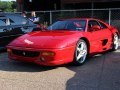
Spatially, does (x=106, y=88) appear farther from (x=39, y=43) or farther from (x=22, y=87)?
(x=39, y=43)

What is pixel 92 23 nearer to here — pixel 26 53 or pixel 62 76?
pixel 26 53

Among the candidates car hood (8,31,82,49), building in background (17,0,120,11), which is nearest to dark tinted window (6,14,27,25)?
car hood (8,31,82,49)

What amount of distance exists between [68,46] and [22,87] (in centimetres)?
186

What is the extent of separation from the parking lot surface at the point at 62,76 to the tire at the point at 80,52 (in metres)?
0.14

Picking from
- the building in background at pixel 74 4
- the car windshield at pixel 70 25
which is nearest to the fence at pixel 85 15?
the building in background at pixel 74 4

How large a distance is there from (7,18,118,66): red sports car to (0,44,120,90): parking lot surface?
247 mm

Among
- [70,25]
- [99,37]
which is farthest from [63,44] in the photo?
[99,37]

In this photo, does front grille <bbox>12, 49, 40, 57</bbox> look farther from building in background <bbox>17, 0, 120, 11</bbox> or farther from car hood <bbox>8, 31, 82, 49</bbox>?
building in background <bbox>17, 0, 120, 11</bbox>

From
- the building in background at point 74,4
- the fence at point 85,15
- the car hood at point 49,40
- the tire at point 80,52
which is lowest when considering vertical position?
the tire at point 80,52

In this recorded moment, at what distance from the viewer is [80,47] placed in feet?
25.1

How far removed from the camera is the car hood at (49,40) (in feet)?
23.1

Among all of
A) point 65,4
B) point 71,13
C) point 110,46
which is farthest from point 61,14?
point 110,46

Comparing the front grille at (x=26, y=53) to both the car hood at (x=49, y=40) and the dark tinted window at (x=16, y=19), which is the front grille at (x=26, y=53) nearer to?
the car hood at (x=49, y=40)

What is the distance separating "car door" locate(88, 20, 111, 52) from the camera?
819 cm
